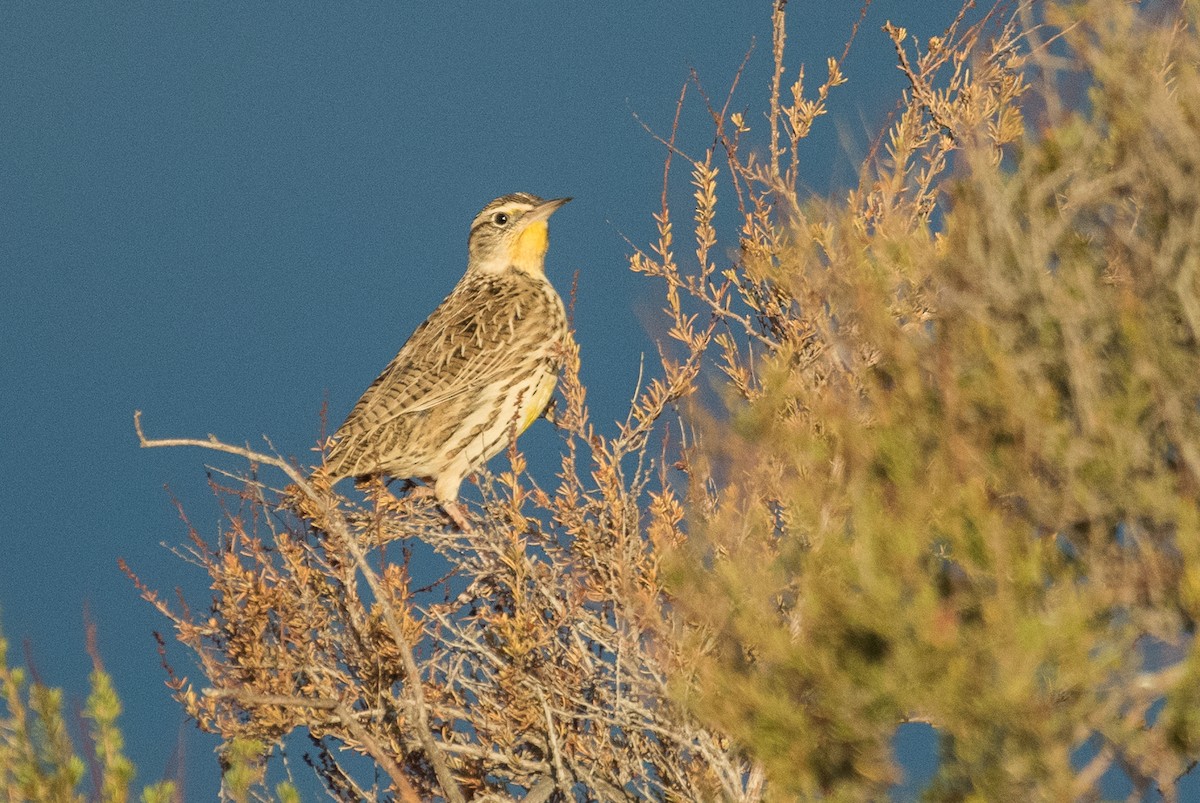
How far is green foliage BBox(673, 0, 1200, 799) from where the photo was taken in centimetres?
341

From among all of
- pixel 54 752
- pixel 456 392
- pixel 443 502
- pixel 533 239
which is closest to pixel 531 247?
pixel 533 239

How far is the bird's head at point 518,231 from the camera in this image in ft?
29.6

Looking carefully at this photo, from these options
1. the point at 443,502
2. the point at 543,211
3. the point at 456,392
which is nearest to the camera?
the point at 443,502

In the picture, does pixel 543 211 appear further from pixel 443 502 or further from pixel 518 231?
pixel 443 502

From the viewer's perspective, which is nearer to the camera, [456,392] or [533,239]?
[456,392]

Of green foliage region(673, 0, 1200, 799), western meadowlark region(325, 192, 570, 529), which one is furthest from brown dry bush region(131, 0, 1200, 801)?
western meadowlark region(325, 192, 570, 529)

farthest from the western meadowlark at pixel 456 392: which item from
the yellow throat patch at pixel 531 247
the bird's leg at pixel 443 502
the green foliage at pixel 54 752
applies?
the green foliage at pixel 54 752

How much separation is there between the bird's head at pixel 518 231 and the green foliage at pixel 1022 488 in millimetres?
4678

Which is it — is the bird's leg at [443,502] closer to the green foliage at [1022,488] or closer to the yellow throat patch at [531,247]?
the yellow throat patch at [531,247]

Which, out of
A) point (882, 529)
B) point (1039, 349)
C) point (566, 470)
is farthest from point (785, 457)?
point (882, 529)

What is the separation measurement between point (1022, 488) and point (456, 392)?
4.58 m

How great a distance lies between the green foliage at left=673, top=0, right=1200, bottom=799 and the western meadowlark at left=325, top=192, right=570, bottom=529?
3.47 meters

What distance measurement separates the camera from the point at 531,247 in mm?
9055

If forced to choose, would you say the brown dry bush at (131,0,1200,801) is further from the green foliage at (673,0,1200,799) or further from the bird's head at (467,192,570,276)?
the bird's head at (467,192,570,276)
